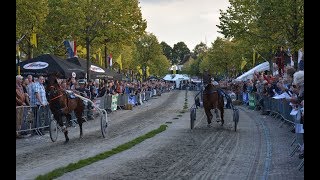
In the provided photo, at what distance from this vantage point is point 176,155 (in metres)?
14.0

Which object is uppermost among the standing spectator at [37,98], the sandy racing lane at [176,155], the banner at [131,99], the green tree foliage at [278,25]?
the green tree foliage at [278,25]

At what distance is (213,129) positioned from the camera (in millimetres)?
21125

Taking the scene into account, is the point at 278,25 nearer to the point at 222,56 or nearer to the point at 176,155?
the point at 176,155

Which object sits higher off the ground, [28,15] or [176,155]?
[28,15]

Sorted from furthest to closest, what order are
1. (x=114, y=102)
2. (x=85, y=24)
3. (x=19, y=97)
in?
(x=85, y=24) < (x=114, y=102) < (x=19, y=97)

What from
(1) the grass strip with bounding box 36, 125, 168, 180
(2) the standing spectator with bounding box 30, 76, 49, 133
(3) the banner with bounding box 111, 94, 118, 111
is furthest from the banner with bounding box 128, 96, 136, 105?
(1) the grass strip with bounding box 36, 125, 168, 180

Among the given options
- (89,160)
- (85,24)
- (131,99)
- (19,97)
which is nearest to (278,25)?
(85,24)

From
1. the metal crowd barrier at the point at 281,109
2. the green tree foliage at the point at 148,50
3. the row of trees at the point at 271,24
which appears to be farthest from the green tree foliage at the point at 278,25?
the green tree foliage at the point at 148,50

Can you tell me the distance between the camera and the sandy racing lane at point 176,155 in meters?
11.3

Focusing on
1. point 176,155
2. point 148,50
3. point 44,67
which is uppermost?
point 148,50

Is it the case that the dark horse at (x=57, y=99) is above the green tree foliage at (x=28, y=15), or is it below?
below

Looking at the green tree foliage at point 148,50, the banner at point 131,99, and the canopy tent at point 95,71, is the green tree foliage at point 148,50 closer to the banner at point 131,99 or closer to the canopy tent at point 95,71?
the banner at point 131,99
